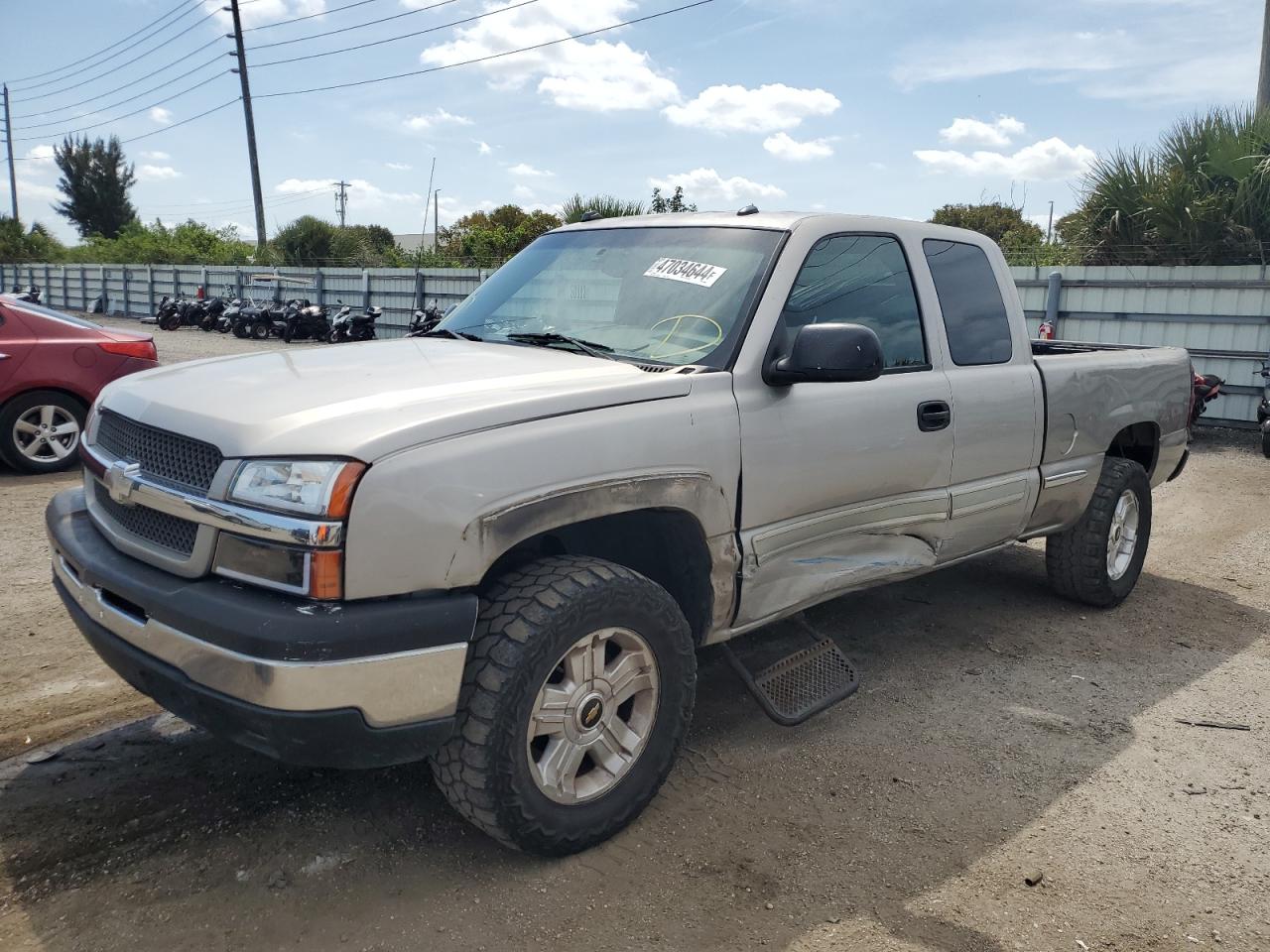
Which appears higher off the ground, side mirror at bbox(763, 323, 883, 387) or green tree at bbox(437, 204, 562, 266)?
green tree at bbox(437, 204, 562, 266)

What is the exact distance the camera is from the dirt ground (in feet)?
8.68

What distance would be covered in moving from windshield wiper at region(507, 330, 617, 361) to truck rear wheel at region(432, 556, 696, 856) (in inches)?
33.6

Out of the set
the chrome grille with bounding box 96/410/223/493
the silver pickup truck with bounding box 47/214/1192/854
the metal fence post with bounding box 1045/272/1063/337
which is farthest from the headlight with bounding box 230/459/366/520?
the metal fence post with bounding box 1045/272/1063/337

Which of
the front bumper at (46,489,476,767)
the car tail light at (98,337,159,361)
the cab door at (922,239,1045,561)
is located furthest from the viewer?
the car tail light at (98,337,159,361)

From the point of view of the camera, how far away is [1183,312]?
1198 centimetres

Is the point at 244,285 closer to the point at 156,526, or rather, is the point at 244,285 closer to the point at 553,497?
the point at 156,526

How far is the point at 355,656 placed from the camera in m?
2.41

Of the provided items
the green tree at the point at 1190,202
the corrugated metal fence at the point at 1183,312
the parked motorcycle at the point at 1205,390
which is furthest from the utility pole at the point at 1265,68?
the parked motorcycle at the point at 1205,390

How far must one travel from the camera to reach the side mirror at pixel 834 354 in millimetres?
3199

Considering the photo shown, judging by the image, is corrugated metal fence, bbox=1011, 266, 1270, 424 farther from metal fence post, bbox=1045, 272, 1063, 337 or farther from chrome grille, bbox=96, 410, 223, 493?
chrome grille, bbox=96, 410, 223, 493

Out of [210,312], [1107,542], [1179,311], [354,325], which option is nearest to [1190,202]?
[1179,311]

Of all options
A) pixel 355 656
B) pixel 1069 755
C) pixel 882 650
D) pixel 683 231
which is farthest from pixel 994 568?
pixel 355 656

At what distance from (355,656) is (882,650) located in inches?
117

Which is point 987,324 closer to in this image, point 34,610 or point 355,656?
point 355,656
